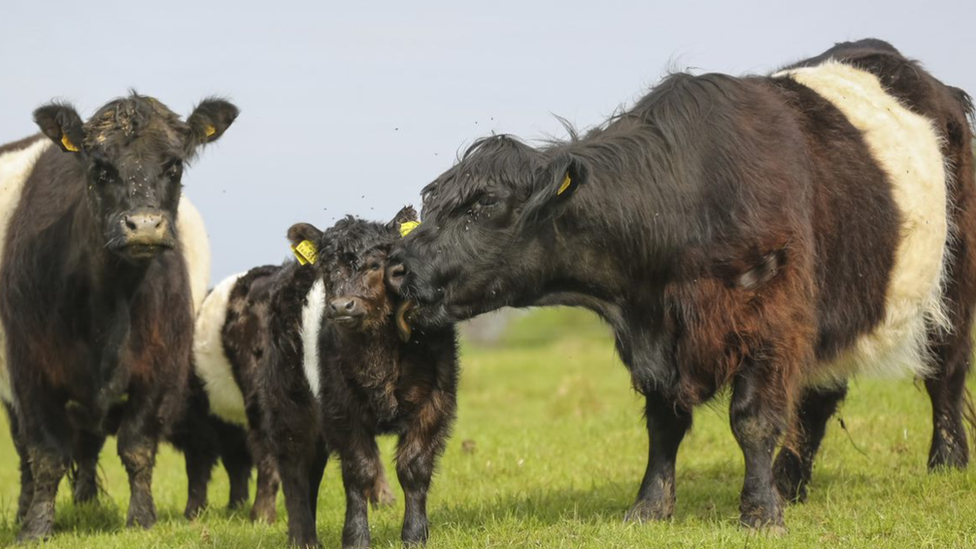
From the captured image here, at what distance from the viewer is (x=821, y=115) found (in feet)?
26.7

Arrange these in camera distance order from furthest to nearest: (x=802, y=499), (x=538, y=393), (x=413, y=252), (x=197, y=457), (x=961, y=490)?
(x=538, y=393) → (x=197, y=457) → (x=802, y=499) → (x=961, y=490) → (x=413, y=252)

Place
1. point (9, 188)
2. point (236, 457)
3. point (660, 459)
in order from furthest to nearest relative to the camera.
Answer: point (236, 457), point (9, 188), point (660, 459)

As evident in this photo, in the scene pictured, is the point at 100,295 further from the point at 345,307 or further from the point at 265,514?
the point at 345,307

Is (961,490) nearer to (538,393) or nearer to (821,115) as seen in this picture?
(821,115)

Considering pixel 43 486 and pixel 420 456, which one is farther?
pixel 43 486

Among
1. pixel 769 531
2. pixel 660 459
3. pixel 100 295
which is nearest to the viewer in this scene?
pixel 769 531

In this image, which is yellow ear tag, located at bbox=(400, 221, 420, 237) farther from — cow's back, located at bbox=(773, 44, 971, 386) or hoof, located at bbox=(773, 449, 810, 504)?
hoof, located at bbox=(773, 449, 810, 504)

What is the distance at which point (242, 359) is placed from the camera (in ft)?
33.5

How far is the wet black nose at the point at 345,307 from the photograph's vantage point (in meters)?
6.67

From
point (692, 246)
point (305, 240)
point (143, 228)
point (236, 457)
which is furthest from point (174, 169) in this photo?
point (692, 246)

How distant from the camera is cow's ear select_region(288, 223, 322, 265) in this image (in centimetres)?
736

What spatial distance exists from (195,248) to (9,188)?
1698mm

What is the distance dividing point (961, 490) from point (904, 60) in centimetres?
317

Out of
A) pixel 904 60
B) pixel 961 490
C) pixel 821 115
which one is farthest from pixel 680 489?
pixel 904 60
